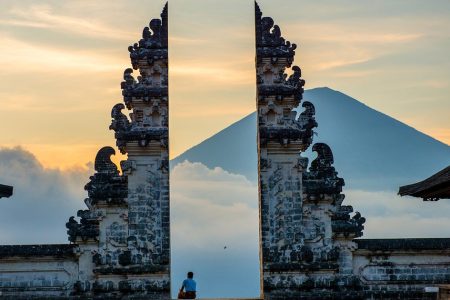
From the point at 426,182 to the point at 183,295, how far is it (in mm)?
6438

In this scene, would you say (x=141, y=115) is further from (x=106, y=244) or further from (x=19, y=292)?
(x=19, y=292)

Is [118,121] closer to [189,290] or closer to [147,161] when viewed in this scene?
[147,161]

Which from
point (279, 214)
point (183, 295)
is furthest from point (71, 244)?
point (279, 214)

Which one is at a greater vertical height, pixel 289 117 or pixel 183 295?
pixel 289 117

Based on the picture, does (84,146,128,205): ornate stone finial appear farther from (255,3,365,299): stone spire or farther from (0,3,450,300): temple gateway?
(255,3,365,299): stone spire

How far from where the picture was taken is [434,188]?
2495cm

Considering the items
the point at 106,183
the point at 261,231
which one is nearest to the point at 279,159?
the point at 261,231

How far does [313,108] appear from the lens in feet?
96.6

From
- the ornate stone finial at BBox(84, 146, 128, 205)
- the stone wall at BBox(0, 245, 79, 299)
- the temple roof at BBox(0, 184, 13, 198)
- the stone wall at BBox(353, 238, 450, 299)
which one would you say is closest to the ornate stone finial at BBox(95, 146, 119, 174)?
the ornate stone finial at BBox(84, 146, 128, 205)

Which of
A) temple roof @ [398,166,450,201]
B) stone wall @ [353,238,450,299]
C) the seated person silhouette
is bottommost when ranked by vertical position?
the seated person silhouette

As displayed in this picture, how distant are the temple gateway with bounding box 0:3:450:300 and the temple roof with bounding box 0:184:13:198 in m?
2.74

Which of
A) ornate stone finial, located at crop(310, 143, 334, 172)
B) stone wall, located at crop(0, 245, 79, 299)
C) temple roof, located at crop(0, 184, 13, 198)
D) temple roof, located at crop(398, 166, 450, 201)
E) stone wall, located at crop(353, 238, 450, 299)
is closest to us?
temple roof, located at crop(398, 166, 450, 201)

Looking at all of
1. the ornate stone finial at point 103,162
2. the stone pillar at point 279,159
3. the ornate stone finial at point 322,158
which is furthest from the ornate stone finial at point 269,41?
the ornate stone finial at point 103,162

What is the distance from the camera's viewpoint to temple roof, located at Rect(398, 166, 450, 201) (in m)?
24.6
